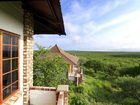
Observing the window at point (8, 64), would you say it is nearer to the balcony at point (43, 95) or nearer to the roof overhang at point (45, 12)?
the roof overhang at point (45, 12)

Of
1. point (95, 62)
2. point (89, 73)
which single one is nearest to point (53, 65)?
point (89, 73)

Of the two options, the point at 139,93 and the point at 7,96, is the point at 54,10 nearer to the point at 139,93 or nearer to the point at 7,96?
the point at 7,96

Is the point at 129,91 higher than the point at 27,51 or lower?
lower

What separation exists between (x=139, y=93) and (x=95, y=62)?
2715cm

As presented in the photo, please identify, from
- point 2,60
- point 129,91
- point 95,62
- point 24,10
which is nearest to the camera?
point 2,60

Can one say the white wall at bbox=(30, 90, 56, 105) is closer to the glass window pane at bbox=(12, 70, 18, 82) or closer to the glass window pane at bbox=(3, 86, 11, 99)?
the glass window pane at bbox=(12, 70, 18, 82)

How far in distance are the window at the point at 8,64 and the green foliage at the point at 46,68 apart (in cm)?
670

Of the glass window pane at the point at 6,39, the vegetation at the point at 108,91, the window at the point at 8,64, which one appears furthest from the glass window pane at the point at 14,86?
the vegetation at the point at 108,91

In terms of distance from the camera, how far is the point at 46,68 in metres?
13.3

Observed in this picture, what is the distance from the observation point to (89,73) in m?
49.7

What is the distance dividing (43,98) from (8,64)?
101 inches

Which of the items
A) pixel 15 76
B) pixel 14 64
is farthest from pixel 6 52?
pixel 15 76

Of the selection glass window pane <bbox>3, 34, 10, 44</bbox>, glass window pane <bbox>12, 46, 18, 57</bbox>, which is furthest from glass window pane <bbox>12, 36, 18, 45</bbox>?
glass window pane <bbox>3, 34, 10, 44</bbox>

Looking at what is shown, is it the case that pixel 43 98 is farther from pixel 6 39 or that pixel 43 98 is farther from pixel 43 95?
pixel 6 39
